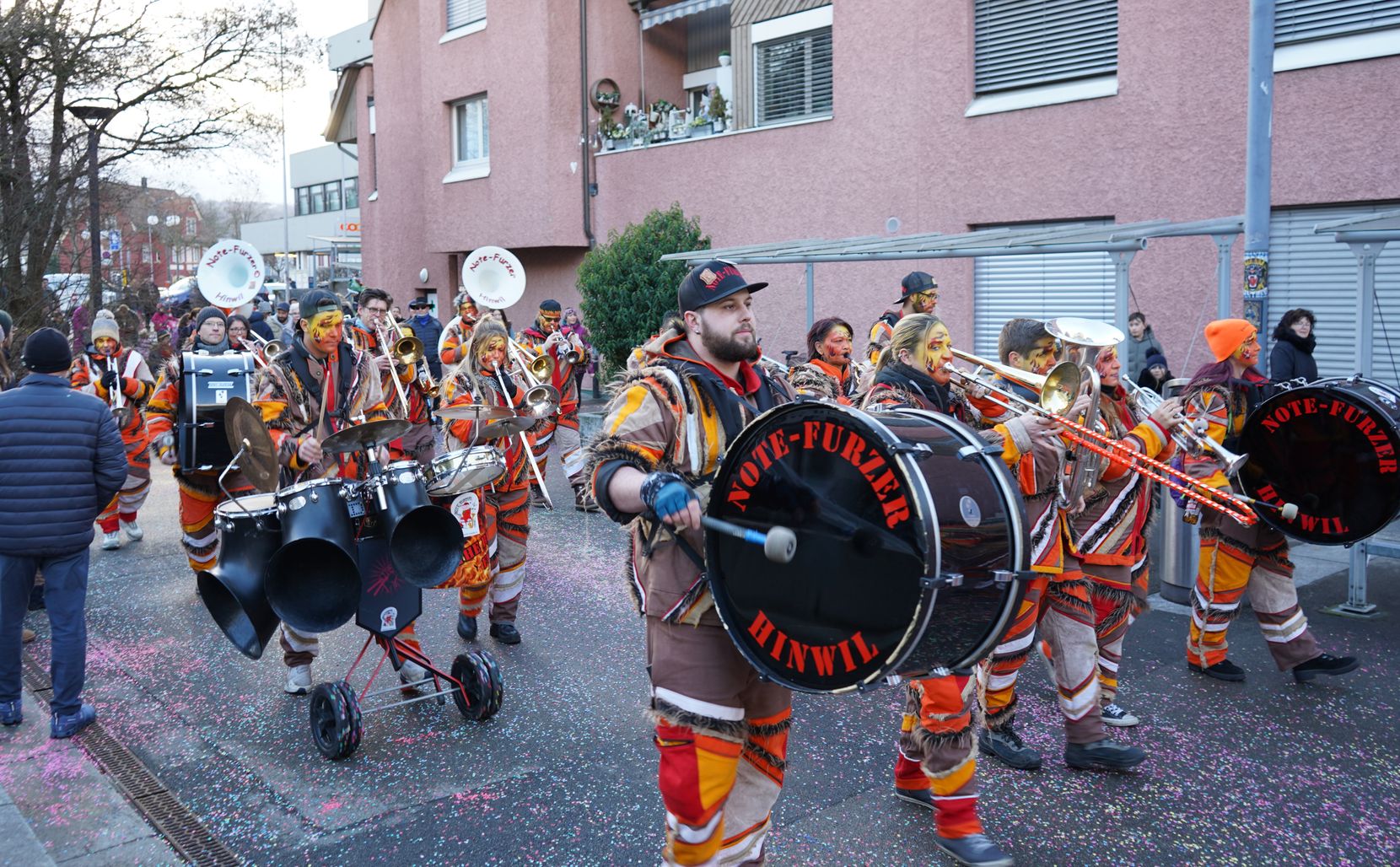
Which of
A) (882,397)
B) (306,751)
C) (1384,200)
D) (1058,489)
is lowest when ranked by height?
(306,751)

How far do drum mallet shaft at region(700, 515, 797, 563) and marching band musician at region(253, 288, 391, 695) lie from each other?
3149mm

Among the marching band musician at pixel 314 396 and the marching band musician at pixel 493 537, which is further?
the marching band musician at pixel 493 537

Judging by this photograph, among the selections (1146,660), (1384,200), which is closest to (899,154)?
(1384,200)

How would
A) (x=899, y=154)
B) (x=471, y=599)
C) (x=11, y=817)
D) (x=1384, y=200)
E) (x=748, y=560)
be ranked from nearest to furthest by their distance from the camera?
(x=748, y=560)
(x=11, y=817)
(x=471, y=599)
(x=1384, y=200)
(x=899, y=154)

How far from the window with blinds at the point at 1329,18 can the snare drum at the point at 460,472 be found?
9.07 metres

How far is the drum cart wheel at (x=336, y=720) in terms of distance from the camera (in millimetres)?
4996

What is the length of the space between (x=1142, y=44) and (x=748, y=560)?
441 inches

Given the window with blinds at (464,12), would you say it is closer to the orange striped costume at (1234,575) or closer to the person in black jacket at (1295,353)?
the person in black jacket at (1295,353)

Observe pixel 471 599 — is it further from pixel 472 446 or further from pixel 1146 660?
pixel 1146 660

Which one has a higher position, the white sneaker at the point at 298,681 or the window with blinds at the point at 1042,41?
the window with blinds at the point at 1042,41

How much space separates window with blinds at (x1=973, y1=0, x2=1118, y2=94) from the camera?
42.8 ft

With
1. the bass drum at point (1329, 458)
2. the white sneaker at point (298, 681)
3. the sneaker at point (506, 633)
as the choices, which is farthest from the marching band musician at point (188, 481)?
the bass drum at point (1329, 458)

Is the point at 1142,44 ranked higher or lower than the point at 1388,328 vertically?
higher

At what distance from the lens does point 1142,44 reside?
487 inches
